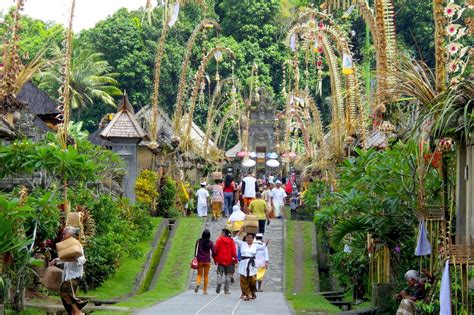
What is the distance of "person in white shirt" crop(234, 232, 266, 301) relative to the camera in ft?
77.2

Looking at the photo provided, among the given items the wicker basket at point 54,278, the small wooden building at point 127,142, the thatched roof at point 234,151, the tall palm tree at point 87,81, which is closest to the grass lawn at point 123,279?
the small wooden building at point 127,142

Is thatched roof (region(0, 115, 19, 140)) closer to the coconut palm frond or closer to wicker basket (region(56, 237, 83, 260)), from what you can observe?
wicker basket (region(56, 237, 83, 260))

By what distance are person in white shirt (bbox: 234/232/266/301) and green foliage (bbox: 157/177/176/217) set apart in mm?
13007

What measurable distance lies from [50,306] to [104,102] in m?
50.9

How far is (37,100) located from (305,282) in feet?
64.5

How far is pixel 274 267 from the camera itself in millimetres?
29969

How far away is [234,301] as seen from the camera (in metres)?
23.2

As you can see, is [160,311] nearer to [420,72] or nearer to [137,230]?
[420,72]

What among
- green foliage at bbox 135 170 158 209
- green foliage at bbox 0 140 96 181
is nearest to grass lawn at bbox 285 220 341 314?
green foliage at bbox 135 170 158 209

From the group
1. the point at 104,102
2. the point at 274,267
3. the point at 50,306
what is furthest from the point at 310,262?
the point at 104,102

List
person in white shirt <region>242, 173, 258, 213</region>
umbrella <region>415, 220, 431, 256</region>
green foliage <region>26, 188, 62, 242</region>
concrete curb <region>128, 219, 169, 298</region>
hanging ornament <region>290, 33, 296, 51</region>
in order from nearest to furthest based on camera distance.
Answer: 1. umbrella <region>415, 220, 431, 256</region>
2. green foliage <region>26, 188, 62, 242</region>
3. concrete curb <region>128, 219, 169, 298</region>
4. person in white shirt <region>242, 173, 258, 213</region>
5. hanging ornament <region>290, 33, 296, 51</region>

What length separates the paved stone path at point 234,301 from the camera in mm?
20875

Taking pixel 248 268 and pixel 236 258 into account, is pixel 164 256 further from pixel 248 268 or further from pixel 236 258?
pixel 248 268

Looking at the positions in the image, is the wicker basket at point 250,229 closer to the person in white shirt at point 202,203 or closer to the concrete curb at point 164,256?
the concrete curb at point 164,256
